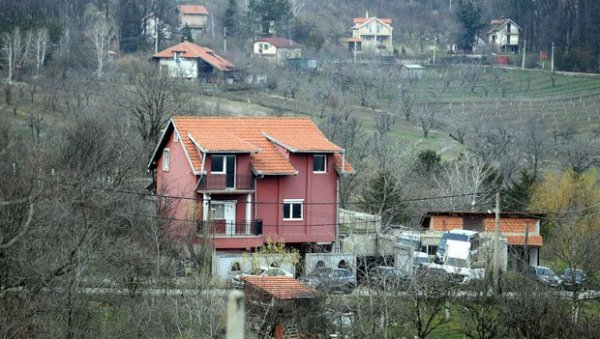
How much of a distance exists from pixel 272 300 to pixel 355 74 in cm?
5184

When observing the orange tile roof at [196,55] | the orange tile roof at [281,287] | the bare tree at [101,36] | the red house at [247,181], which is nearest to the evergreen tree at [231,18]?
the bare tree at [101,36]

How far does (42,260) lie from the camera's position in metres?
22.4

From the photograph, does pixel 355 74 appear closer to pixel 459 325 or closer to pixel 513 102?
pixel 513 102

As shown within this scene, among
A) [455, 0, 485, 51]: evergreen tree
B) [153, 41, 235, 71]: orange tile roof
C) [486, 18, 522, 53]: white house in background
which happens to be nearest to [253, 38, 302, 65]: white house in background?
[153, 41, 235, 71]: orange tile roof

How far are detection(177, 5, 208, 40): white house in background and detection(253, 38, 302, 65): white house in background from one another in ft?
22.6

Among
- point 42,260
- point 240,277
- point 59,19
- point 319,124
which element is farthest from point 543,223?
point 59,19

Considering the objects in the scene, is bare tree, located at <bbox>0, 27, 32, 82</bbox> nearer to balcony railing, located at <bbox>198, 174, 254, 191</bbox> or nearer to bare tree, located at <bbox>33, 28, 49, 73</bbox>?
bare tree, located at <bbox>33, 28, 49, 73</bbox>

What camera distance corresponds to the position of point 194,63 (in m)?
69.9

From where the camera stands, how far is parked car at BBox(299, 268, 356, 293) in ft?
87.9

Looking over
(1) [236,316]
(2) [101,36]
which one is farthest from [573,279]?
(2) [101,36]

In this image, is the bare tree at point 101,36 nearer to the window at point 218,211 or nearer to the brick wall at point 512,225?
the brick wall at point 512,225

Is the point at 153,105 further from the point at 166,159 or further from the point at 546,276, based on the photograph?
the point at 546,276

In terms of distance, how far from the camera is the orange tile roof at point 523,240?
3225 cm

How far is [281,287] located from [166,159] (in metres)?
8.70
